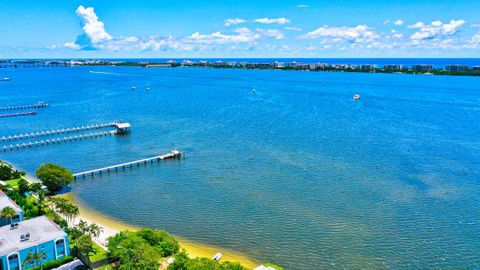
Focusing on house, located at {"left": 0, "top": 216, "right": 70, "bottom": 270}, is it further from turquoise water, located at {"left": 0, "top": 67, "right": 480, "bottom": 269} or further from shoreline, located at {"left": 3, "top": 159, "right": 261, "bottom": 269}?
turquoise water, located at {"left": 0, "top": 67, "right": 480, "bottom": 269}

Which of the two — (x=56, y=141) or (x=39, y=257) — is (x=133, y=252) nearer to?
(x=39, y=257)

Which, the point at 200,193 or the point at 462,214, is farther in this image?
the point at 200,193

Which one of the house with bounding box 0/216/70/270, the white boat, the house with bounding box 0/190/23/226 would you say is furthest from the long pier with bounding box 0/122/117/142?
the white boat

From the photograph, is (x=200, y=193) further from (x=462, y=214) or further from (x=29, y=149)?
(x=29, y=149)

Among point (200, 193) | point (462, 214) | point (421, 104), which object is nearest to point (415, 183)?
point (462, 214)

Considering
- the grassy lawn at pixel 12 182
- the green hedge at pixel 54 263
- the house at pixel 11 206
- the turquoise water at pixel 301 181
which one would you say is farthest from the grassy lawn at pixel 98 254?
the grassy lawn at pixel 12 182

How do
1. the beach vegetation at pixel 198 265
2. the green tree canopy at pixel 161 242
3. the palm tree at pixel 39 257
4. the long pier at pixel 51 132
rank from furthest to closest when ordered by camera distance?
the long pier at pixel 51 132, the green tree canopy at pixel 161 242, the palm tree at pixel 39 257, the beach vegetation at pixel 198 265

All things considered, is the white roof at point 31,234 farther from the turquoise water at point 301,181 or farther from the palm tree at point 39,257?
the turquoise water at point 301,181
